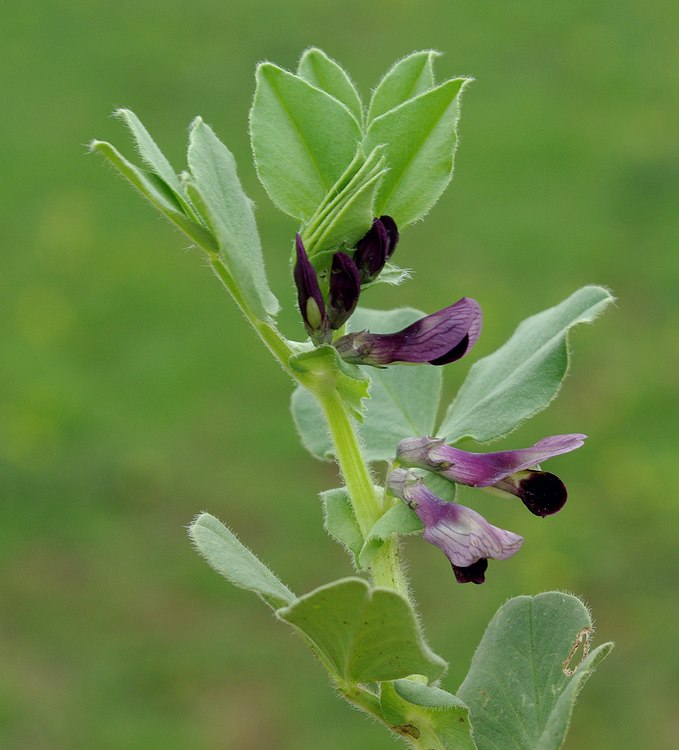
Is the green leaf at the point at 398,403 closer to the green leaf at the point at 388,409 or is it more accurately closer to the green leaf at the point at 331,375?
the green leaf at the point at 388,409

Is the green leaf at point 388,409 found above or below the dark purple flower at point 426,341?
below

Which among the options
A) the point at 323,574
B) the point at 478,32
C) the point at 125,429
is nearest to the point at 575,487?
the point at 323,574

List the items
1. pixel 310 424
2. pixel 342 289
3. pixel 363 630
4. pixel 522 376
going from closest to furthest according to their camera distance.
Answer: pixel 363 630 < pixel 342 289 < pixel 522 376 < pixel 310 424

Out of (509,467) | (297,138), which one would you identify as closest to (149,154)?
(297,138)

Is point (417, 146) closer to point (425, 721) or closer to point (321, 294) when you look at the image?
Answer: point (321, 294)

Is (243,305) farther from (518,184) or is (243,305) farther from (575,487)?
(518,184)

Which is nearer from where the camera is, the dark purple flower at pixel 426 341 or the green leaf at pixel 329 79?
the dark purple flower at pixel 426 341

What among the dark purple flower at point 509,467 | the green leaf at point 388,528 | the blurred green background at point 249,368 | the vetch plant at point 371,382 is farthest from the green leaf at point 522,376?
the blurred green background at point 249,368
